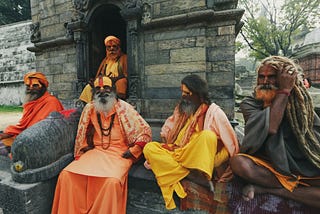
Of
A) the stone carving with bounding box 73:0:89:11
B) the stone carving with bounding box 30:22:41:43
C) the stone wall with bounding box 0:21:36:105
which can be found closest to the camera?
the stone carving with bounding box 73:0:89:11

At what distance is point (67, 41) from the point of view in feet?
17.8

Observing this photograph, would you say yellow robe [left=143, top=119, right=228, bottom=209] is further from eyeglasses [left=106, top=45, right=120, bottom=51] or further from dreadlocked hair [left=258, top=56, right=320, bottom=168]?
eyeglasses [left=106, top=45, right=120, bottom=51]

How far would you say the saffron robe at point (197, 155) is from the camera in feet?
6.81

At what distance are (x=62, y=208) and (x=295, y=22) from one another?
72.4 feet

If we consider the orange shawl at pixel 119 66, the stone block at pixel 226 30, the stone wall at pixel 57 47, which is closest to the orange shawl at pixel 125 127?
the orange shawl at pixel 119 66

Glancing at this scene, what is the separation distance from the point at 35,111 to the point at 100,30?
3215 mm

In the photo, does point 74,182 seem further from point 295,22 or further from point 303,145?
point 295,22

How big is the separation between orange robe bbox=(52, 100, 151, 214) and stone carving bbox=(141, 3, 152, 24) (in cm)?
239

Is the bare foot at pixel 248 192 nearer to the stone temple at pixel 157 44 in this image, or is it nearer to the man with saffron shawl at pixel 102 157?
the man with saffron shawl at pixel 102 157

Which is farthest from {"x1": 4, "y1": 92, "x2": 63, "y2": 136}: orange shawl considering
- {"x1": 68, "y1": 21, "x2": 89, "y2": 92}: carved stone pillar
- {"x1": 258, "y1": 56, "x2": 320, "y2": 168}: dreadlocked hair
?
{"x1": 258, "y1": 56, "x2": 320, "y2": 168}: dreadlocked hair

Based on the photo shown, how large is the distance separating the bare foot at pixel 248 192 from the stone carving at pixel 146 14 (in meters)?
3.76

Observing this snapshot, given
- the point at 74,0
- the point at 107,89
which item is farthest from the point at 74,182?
the point at 74,0

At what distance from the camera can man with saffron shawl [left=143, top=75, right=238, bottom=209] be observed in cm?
209

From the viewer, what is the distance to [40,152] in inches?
92.7
